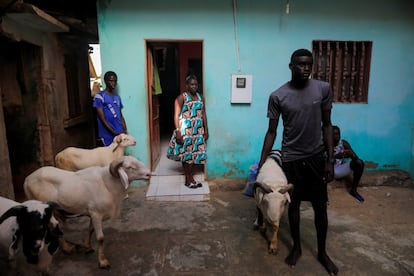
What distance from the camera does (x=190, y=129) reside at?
476 centimetres

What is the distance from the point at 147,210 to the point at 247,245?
1.63 m

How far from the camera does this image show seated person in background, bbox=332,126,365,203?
15.5 feet

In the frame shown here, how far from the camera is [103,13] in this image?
468cm

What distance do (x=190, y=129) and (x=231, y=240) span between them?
1.98 m

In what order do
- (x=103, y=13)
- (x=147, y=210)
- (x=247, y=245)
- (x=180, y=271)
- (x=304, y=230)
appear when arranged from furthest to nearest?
(x=103, y=13) < (x=147, y=210) < (x=304, y=230) < (x=247, y=245) < (x=180, y=271)

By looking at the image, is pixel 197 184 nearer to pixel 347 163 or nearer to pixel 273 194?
pixel 273 194

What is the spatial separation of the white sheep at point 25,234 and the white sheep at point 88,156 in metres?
1.91

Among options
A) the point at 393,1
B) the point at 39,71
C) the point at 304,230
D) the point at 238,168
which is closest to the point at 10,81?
the point at 39,71

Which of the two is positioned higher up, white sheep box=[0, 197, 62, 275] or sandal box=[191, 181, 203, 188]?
white sheep box=[0, 197, 62, 275]

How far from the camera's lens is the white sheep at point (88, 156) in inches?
156

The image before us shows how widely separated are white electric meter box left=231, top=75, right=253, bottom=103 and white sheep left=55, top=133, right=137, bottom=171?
193cm

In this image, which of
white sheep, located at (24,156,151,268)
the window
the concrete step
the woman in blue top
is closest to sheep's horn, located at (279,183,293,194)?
white sheep, located at (24,156,151,268)

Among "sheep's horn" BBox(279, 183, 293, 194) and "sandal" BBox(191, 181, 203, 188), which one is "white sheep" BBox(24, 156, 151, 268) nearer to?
"sheep's horn" BBox(279, 183, 293, 194)

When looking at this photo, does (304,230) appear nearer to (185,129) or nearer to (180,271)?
(180,271)
